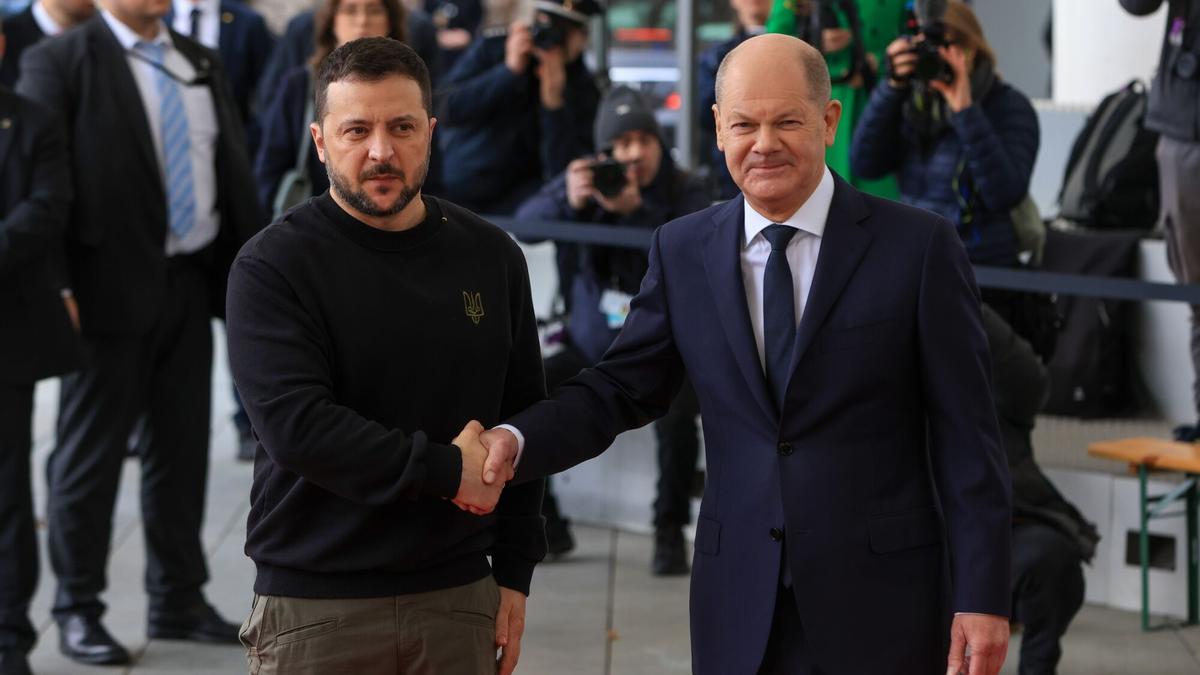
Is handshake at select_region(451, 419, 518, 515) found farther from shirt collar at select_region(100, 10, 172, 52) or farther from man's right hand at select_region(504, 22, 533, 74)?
man's right hand at select_region(504, 22, 533, 74)

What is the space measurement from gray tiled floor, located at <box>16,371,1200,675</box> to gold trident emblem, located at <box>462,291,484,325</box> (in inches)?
107

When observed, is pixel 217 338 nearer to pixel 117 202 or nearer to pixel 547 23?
pixel 547 23

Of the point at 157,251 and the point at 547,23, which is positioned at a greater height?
the point at 547,23

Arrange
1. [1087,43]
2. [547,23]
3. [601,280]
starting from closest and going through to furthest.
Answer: [601,280] < [547,23] < [1087,43]

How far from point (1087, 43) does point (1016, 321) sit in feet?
9.95

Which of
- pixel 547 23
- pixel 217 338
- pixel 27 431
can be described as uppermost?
pixel 547 23

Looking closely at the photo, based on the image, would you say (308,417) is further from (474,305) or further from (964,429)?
(964,429)

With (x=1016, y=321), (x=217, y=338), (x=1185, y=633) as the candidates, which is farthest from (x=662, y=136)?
(x=217, y=338)

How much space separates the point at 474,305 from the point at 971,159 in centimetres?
303

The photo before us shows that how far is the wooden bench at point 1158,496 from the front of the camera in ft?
18.0

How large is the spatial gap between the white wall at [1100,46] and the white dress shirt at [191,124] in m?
4.58

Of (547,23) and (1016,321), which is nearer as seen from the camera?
(1016,321)

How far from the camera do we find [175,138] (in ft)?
18.7

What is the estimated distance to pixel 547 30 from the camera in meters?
7.19
